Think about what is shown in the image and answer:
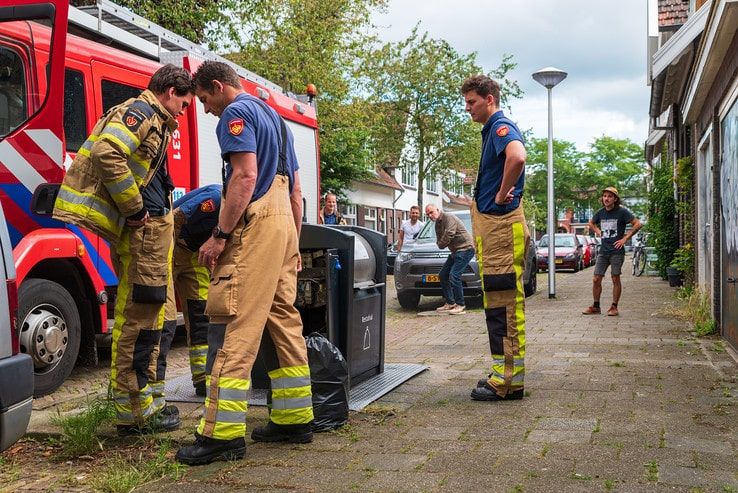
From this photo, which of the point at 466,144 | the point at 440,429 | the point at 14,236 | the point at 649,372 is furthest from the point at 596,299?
the point at 466,144

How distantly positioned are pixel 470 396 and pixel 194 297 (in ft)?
6.63

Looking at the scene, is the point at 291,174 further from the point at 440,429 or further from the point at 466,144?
the point at 466,144

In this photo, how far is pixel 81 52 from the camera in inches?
271

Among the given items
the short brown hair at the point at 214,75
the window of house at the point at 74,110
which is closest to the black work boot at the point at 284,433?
the short brown hair at the point at 214,75

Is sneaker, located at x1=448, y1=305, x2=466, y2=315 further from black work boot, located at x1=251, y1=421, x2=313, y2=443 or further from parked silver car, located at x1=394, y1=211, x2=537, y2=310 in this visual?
black work boot, located at x1=251, y1=421, x2=313, y2=443

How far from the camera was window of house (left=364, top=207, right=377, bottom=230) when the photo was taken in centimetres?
4169

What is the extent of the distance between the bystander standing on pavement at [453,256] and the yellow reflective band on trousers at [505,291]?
655 centimetres

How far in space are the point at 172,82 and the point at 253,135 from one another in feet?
3.00

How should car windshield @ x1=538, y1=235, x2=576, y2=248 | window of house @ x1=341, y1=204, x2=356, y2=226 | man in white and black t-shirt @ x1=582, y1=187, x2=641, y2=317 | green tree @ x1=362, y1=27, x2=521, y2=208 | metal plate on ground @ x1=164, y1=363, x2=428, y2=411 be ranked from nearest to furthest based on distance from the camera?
metal plate on ground @ x1=164, y1=363, x2=428, y2=411, man in white and black t-shirt @ x1=582, y1=187, x2=641, y2=317, car windshield @ x1=538, y1=235, x2=576, y2=248, green tree @ x1=362, y1=27, x2=521, y2=208, window of house @ x1=341, y1=204, x2=356, y2=226

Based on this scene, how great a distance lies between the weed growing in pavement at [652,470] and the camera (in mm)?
3605

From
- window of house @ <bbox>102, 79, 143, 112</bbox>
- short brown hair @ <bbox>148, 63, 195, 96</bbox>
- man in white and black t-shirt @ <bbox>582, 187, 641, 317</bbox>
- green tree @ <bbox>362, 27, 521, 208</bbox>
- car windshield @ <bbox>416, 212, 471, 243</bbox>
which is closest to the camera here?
short brown hair @ <bbox>148, 63, 195, 96</bbox>

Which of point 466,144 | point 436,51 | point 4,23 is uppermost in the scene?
point 436,51

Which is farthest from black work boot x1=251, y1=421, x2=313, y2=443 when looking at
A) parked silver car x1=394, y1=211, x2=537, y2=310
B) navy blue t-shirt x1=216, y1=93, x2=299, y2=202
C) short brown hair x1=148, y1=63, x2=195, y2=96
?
parked silver car x1=394, y1=211, x2=537, y2=310

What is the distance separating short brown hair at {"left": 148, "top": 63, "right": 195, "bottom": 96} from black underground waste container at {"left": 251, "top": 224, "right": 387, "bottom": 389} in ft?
4.03
